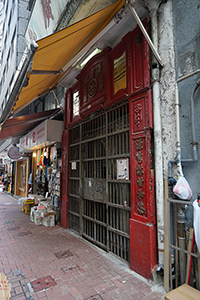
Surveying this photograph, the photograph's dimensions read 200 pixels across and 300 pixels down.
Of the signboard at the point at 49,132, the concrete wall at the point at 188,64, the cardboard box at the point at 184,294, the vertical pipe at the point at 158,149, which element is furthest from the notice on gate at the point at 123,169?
the signboard at the point at 49,132

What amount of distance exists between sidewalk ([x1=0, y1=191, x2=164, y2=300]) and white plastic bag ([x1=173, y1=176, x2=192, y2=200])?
5.31 ft

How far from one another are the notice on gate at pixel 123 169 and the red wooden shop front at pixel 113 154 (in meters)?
0.09

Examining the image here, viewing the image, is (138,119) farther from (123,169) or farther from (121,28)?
(121,28)

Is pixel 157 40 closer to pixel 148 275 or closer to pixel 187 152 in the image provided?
pixel 187 152

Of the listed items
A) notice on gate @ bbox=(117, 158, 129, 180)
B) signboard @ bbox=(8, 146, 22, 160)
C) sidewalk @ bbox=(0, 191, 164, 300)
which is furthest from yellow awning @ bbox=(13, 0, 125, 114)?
signboard @ bbox=(8, 146, 22, 160)

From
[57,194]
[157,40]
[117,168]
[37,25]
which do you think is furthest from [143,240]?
[37,25]

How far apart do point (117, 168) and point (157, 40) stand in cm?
274

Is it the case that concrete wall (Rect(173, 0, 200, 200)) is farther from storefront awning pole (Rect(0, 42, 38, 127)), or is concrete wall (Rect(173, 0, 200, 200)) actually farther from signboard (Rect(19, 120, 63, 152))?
signboard (Rect(19, 120, 63, 152))

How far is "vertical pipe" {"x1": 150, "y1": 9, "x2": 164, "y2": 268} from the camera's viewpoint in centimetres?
328

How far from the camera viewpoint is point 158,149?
136 inches

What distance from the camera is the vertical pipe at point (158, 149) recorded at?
328 centimetres

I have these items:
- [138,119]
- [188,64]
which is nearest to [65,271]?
[138,119]

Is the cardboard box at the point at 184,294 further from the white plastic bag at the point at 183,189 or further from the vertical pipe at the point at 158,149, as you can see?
the white plastic bag at the point at 183,189

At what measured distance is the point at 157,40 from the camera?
3602 millimetres
